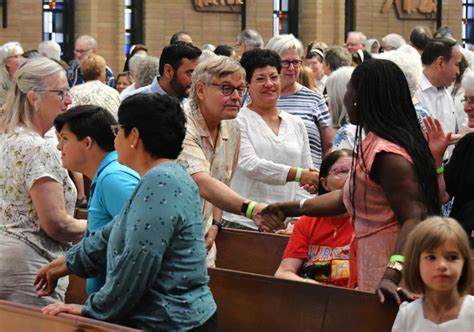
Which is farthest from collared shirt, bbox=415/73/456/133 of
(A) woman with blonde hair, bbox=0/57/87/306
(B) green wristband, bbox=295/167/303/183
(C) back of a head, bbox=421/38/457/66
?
(A) woman with blonde hair, bbox=0/57/87/306

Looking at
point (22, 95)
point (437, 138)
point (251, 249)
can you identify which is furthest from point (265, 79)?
point (437, 138)

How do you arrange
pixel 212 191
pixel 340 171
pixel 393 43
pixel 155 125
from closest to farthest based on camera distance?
pixel 155 125 → pixel 212 191 → pixel 340 171 → pixel 393 43

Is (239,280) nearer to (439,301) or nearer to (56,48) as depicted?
(439,301)

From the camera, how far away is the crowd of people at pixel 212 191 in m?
5.59

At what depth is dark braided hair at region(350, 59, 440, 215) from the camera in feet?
20.3

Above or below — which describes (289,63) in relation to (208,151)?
above

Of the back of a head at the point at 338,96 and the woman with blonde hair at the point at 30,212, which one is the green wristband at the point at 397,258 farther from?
the back of a head at the point at 338,96

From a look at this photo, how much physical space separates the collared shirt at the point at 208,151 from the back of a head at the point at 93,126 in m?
0.99

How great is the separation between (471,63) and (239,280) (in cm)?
782

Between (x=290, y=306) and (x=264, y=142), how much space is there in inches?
91.4

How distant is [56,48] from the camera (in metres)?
18.8

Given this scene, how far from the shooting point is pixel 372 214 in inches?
245

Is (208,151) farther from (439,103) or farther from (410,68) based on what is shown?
(439,103)

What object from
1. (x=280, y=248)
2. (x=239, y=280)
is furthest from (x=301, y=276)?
(x=280, y=248)
